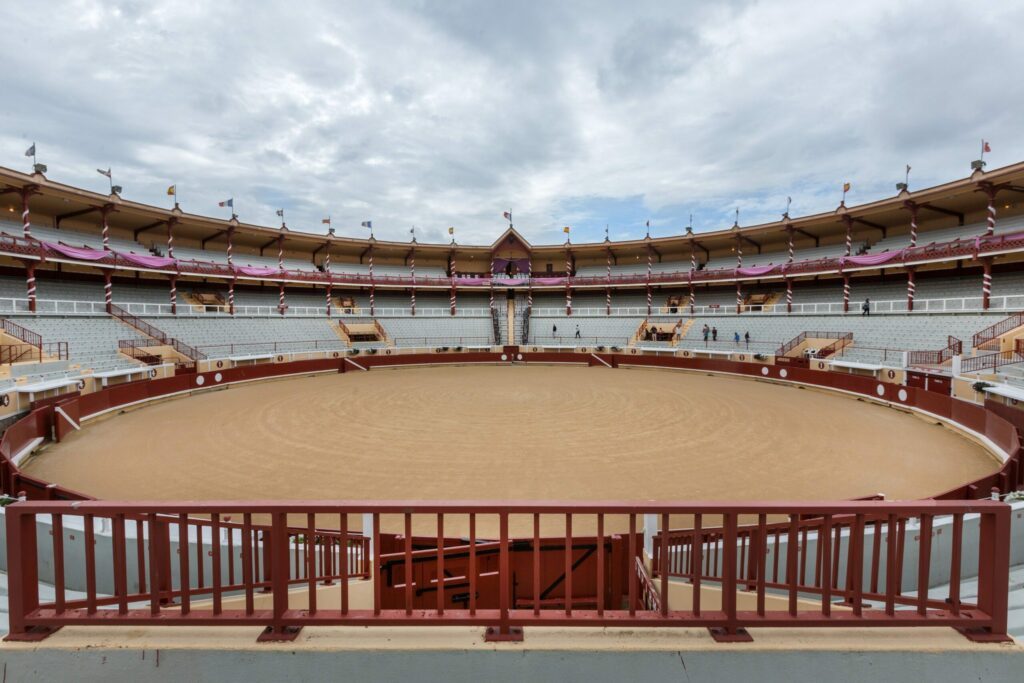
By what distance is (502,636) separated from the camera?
277 centimetres

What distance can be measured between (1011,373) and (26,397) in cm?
3741

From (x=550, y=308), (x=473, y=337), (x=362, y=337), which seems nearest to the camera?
(x=362, y=337)

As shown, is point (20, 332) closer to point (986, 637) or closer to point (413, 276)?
point (413, 276)

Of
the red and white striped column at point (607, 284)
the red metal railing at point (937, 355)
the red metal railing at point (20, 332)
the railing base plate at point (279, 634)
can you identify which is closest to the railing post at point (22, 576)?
the railing base plate at point (279, 634)

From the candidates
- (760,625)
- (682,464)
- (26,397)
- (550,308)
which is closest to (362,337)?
(550,308)

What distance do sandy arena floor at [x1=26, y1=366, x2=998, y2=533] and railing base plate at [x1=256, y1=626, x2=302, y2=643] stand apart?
5742 millimetres

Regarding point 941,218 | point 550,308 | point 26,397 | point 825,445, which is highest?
point 941,218

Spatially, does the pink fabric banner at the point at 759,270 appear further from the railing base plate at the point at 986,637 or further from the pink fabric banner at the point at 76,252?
the pink fabric banner at the point at 76,252

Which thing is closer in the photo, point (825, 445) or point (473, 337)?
point (825, 445)

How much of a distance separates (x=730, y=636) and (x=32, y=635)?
4.40m

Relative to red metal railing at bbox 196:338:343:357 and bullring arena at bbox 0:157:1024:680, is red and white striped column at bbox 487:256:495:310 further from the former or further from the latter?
red metal railing at bbox 196:338:343:357

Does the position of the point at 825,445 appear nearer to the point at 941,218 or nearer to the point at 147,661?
the point at 147,661

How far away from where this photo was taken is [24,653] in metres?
2.71

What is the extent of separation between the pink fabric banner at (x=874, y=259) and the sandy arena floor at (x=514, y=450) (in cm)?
1479
